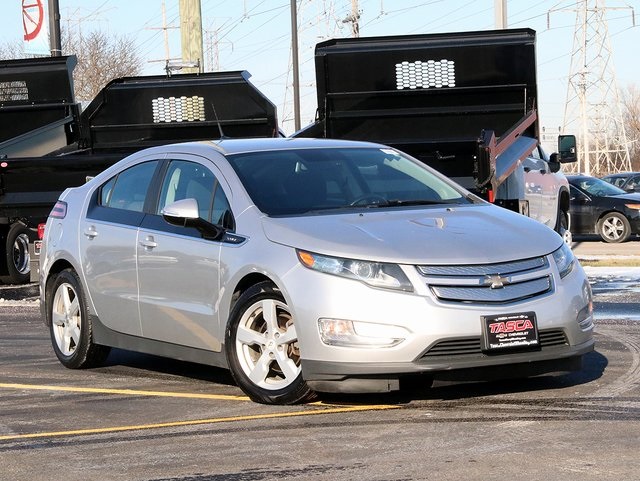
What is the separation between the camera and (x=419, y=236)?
7.09 m

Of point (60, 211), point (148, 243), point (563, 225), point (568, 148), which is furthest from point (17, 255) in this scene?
point (148, 243)

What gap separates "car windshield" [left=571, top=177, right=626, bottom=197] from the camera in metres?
26.8

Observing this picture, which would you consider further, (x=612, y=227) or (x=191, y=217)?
(x=612, y=227)

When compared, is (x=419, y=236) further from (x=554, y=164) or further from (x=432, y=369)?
(x=554, y=164)

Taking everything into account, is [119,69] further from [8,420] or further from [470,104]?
[8,420]

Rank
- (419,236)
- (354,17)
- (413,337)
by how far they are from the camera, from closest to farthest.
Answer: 1. (413,337)
2. (419,236)
3. (354,17)

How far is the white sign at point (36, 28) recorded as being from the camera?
96.7ft

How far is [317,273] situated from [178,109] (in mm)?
10752

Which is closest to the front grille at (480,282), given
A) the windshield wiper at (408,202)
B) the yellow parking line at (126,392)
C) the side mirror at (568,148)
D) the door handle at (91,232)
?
the windshield wiper at (408,202)

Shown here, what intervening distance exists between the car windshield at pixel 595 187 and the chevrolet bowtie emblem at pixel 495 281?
66.5 feet

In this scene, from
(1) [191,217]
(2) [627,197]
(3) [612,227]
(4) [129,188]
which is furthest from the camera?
(3) [612,227]

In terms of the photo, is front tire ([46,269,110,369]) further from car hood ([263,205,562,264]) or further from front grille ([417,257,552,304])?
front grille ([417,257,552,304])

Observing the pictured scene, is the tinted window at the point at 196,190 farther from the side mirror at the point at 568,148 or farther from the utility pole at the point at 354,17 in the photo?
the utility pole at the point at 354,17

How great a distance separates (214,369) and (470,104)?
23.4 feet
